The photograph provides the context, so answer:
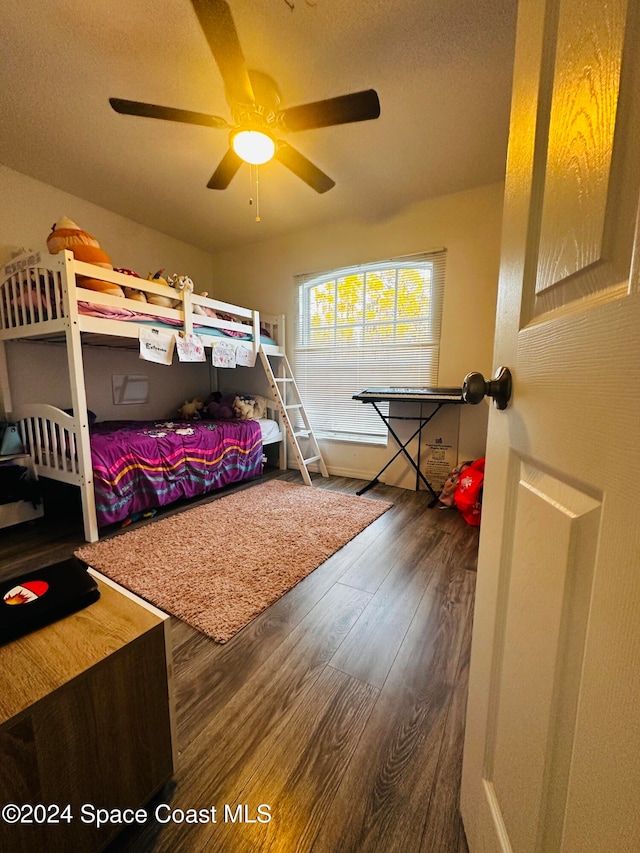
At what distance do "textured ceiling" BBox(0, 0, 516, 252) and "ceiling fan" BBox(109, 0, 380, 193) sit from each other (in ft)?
0.66

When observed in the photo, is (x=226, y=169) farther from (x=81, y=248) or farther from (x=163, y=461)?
(x=163, y=461)

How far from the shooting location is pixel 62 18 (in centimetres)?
141

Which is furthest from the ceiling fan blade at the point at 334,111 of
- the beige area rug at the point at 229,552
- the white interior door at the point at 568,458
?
the beige area rug at the point at 229,552

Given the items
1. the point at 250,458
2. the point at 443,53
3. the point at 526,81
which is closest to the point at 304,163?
the point at 443,53

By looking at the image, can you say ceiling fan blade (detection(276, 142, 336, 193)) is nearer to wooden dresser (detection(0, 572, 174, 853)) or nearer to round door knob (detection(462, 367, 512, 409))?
round door knob (detection(462, 367, 512, 409))

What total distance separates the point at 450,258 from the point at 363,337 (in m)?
0.97

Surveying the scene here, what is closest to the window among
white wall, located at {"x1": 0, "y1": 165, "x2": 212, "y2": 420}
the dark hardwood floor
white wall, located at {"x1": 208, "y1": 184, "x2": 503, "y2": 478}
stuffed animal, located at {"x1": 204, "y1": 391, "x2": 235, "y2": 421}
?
white wall, located at {"x1": 208, "y1": 184, "x2": 503, "y2": 478}

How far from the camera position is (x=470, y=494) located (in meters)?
2.31

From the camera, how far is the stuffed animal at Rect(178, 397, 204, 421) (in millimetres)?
3543

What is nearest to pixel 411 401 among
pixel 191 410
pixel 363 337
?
pixel 363 337

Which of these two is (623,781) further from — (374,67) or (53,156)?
(53,156)

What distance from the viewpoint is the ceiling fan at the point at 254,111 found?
137 centimetres

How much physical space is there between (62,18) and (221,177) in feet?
2.68

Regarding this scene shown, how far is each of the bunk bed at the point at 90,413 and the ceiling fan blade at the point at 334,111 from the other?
1.35 meters
